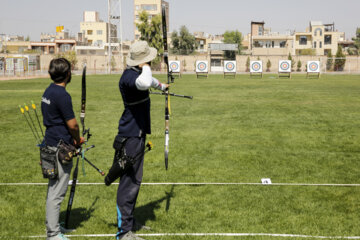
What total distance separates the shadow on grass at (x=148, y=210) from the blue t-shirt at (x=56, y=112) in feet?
4.71

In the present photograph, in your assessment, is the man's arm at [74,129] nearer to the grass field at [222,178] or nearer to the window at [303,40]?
the grass field at [222,178]

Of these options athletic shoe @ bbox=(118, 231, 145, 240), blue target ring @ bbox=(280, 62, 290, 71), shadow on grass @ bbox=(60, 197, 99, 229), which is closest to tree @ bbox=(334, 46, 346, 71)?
blue target ring @ bbox=(280, 62, 290, 71)

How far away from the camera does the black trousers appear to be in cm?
470

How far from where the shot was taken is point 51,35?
452 ft

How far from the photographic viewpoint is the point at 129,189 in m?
4.74

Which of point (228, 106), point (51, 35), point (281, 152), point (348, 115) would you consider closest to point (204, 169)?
point (281, 152)

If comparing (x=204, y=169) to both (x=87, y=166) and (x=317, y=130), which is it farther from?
(x=317, y=130)

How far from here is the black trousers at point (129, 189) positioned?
4.70 m

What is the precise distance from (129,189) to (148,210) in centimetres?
114

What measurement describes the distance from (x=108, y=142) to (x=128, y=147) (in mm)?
6143

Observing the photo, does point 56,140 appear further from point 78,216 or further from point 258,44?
point 258,44

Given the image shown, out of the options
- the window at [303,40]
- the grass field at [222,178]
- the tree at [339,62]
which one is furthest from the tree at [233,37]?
the grass field at [222,178]

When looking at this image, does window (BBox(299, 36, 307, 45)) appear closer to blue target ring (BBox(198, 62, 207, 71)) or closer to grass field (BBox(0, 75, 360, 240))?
blue target ring (BBox(198, 62, 207, 71))

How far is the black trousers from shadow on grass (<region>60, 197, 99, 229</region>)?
81cm
